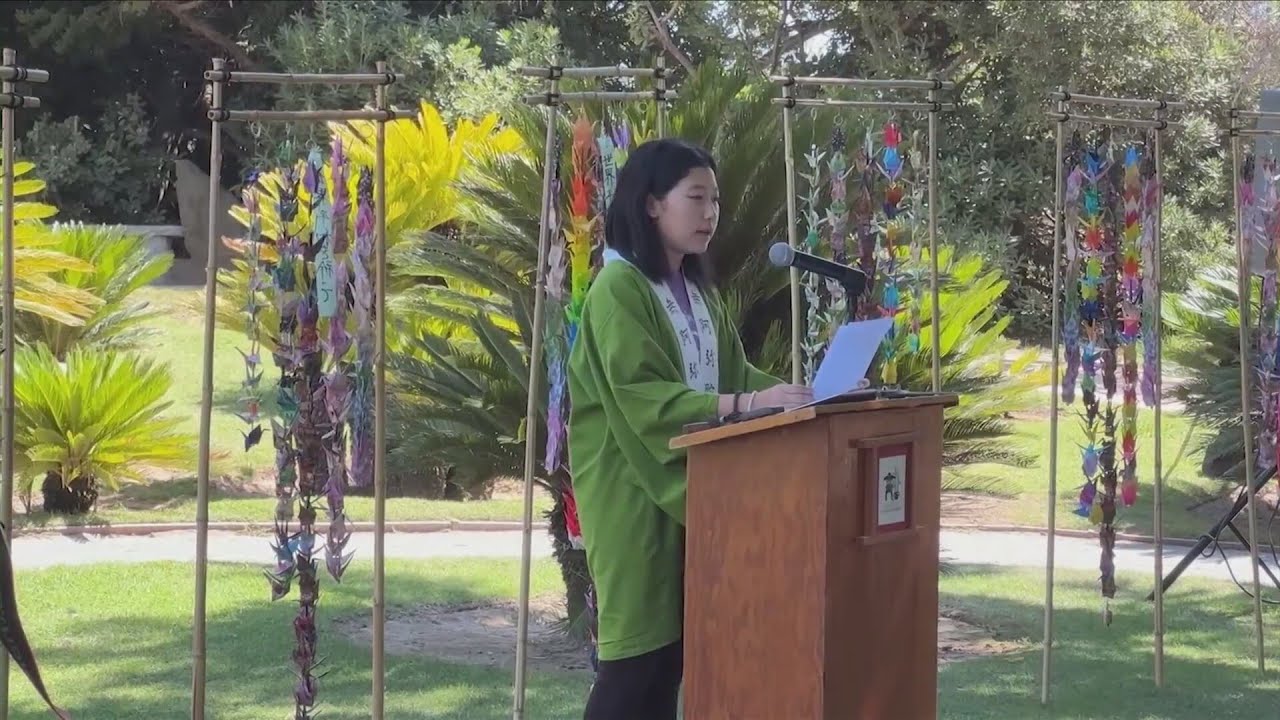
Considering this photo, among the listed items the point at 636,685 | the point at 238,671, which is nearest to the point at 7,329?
the point at 636,685

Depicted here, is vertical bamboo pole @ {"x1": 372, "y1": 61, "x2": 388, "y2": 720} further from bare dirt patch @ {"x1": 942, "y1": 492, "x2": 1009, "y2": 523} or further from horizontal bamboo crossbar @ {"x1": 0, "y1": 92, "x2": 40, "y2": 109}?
bare dirt patch @ {"x1": 942, "y1": 492, "x2": 1009, "y2": 523}

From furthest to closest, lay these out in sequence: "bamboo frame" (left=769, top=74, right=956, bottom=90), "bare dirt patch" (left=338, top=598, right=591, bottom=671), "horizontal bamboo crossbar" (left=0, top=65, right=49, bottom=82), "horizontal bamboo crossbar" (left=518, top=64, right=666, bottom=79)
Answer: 1. "bare dirt patch" (left=338, top=598, right=591, bottom=671)
2. "bamboo frame" (left=769, top=74, right=956, bottom=90)
3. "horizontal bamboo crossbar" (left=518, top=64, right=666, bottom=79)
4. "horizontal bamboo crossbar" (left=0, top=65, right=49, bottom=82)

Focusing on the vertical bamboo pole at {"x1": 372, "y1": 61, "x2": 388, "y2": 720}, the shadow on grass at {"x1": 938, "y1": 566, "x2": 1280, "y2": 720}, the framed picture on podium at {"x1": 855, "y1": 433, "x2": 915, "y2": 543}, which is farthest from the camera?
the shadow on grass at {"x1": 938, "y1": 566, "x2": 1280, "y2": 720}

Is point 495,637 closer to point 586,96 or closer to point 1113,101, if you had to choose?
point 586,96

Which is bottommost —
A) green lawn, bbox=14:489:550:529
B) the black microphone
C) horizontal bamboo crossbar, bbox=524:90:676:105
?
green lawn, bbox=14:489:550:529

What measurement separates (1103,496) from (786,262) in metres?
3.39

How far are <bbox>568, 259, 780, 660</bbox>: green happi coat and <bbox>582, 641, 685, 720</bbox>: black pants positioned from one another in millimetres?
36

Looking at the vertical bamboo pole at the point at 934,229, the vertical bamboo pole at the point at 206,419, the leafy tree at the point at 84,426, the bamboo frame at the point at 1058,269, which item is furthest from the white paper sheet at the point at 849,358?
the leafy tree at the point at 84,426

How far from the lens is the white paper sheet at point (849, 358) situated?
10.4 ft

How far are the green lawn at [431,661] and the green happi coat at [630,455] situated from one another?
214 centimetres

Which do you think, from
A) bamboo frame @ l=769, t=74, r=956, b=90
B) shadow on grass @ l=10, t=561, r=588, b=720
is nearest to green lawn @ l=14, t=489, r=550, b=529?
shadow on grass @ l=10, t=561, r=588, b=720

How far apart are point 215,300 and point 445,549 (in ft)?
15.2

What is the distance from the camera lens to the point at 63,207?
56.5 ft

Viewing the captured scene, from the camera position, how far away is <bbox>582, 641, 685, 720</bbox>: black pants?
3646 mm
